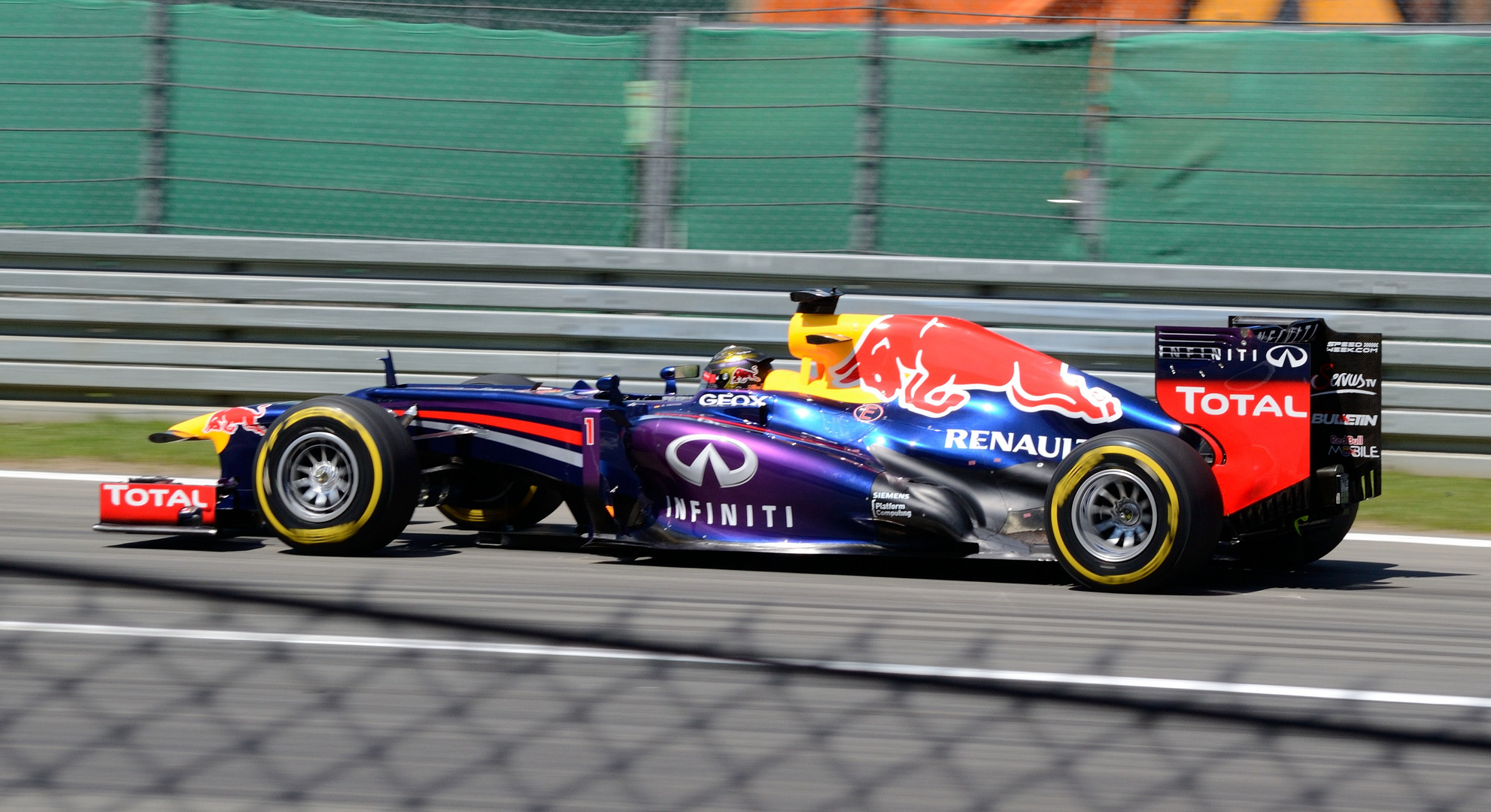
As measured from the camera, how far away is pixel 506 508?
24.2ft

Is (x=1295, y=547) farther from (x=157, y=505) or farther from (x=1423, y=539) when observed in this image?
(x=157, y=505)

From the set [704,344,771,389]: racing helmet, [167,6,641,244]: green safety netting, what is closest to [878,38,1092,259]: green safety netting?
[167,6,641,244]: green safety netting

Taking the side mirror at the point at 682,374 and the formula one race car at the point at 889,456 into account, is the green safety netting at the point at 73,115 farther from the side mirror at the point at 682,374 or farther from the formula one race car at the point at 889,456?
the side mirror at the point at 682,374

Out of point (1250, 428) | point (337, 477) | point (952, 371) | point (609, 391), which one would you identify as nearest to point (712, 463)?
point (609, 391)

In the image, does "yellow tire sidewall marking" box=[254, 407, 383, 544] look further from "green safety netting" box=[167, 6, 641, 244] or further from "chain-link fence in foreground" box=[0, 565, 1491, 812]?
"green safety netting" box=[167, 6, 641, 244]

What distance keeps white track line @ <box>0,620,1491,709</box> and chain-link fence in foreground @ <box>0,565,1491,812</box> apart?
4cm

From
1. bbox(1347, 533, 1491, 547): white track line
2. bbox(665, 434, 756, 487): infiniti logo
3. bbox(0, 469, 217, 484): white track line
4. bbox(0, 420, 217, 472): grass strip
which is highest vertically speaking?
bbox(665, 434, 756, 487): infiniti logo

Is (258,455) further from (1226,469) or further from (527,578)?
(1226,469)

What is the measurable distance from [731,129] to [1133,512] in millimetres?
4779

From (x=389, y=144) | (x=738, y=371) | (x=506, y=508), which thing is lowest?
(x=506, y=508)

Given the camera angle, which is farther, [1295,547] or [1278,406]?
[1295,547]

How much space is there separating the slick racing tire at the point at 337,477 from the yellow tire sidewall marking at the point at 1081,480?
269cm

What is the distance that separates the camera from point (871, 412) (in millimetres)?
6414

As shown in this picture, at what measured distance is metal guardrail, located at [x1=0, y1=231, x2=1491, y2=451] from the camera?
891 cm
